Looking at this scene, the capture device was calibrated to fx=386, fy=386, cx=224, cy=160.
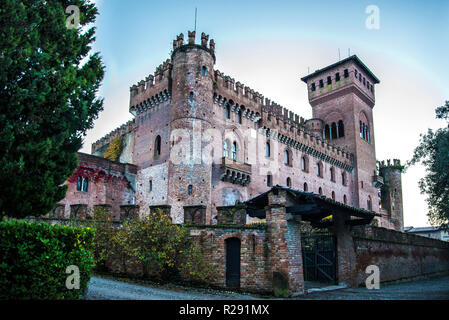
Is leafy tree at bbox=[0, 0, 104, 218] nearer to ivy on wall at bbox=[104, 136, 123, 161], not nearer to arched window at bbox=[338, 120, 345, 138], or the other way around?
ivy on wall at bbox=[104, 136, 123, 161]

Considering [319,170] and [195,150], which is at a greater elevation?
[319,170]

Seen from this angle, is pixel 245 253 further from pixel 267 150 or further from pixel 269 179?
pixel 267 150

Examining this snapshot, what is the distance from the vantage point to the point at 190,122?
74.1ft

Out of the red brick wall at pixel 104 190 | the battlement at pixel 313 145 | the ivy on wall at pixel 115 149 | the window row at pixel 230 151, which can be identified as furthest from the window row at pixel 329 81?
the red brick wall at pixel 104 190

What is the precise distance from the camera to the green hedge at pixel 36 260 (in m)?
7.24

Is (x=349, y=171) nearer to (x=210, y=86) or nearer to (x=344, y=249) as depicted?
(x=210, y=86)

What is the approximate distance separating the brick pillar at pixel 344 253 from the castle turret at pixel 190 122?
342 inches

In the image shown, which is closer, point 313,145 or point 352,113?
point 313,145

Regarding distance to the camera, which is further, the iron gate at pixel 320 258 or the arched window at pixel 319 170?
the arched window at pixel 319 170

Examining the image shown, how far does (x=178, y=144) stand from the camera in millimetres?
22359

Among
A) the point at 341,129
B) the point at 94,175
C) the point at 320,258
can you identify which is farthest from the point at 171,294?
the point at 341,129

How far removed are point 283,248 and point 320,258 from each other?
4.79m

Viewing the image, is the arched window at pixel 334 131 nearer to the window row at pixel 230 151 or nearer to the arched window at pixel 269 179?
the arched window at pixel 269 179

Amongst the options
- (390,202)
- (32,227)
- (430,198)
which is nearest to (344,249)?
(430,198)
